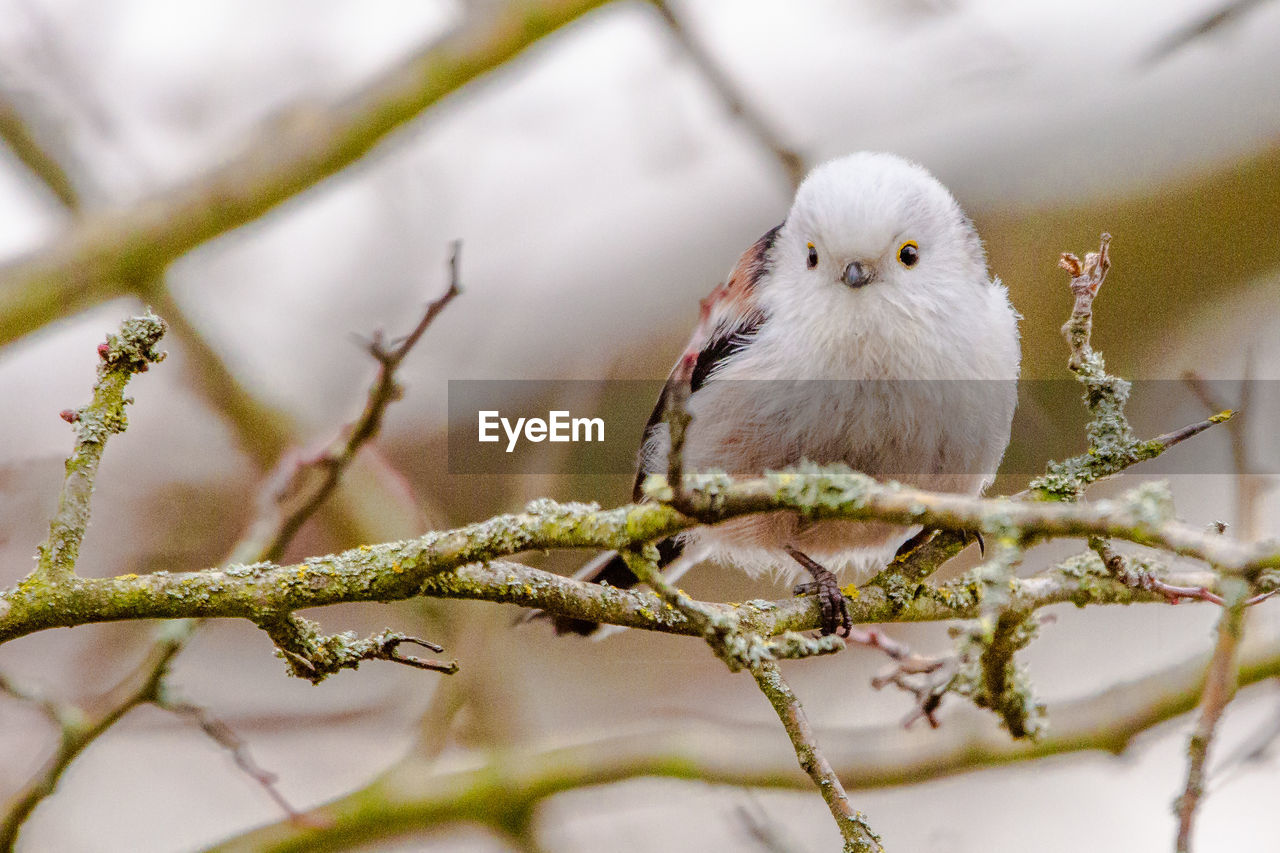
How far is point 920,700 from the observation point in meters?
2.01

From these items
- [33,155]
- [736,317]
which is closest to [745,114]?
[736,317]

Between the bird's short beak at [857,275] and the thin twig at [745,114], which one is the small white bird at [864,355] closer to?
the bird's short beak at [857,275]

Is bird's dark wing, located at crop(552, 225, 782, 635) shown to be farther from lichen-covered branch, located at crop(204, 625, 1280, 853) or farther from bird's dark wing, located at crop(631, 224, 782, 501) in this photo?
lichen-covered branch, located at crop(204, 625, 1280, 853)

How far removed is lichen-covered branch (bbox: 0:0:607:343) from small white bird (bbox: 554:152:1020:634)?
1.06 m

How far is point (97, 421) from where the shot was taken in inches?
57.6

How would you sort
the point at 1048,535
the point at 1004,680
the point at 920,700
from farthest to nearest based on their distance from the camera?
the point at 920,700, the point at 1004,680, the point at 1048,535

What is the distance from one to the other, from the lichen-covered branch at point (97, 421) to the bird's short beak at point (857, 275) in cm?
126

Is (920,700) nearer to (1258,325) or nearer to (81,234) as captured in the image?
(1258,325)

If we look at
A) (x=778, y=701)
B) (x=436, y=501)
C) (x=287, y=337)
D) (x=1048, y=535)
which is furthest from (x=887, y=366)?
(x=287, y=337)

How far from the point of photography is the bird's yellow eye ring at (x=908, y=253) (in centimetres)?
217

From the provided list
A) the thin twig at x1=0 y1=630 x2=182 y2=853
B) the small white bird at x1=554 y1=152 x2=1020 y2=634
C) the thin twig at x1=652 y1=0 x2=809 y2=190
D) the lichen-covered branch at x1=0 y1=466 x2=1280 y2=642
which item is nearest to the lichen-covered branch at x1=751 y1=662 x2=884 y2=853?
the lichen-covered branch at x1=0 y1=466 x2=1280 y2=642

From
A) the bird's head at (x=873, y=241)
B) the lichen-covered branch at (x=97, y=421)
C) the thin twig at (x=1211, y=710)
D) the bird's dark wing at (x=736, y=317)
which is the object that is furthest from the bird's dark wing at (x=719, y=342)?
the thin twig at (x=1211, y=710)

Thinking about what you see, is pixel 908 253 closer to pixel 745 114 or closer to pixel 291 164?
pixel 745 114

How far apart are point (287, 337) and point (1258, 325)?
3.11 meters
